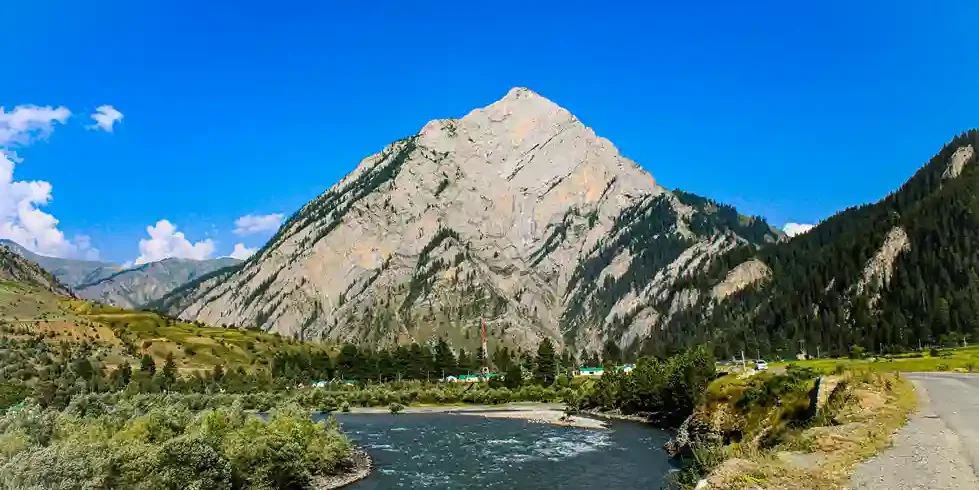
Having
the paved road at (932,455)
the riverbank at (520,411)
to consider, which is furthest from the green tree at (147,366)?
the paved road at (932,455)

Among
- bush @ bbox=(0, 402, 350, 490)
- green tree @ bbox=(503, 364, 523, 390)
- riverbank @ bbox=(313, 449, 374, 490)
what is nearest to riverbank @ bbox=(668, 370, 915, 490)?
riverbank @ bbox=(313, 449, 374, 490)

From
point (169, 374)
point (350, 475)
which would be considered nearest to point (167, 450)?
point (350, 475)

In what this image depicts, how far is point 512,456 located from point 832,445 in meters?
54.8

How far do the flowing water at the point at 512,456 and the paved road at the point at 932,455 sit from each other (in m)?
27.7

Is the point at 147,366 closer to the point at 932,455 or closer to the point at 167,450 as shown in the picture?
the point at 167,450

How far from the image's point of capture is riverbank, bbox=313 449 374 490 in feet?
195

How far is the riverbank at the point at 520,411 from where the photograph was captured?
109 metres

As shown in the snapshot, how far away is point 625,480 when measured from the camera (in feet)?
181

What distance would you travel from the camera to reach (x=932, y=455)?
19531 mm

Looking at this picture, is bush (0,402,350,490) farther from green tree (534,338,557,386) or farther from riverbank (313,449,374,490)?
green tree (534,338,557,386)

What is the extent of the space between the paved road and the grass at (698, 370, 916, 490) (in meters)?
0.50

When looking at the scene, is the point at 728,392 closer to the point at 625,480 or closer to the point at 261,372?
the point at 625,480

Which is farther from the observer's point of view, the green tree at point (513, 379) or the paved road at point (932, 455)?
the green tree at point (513, 379)

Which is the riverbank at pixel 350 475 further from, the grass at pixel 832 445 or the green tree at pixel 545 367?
the green tree at pixel 545 367
